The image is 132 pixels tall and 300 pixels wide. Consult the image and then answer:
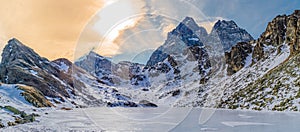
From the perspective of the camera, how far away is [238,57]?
166000mm

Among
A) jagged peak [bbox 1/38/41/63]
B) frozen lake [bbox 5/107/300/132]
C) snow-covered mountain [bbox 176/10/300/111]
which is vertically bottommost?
frozen lake [bbox 5/107/300/132]

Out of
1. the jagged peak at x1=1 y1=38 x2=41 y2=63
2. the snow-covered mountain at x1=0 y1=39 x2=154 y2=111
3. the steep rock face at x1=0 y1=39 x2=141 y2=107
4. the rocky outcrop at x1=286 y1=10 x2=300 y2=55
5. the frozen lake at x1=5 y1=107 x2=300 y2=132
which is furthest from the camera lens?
the jagged peak at x1=1 y1=38 x2=41 y2=63

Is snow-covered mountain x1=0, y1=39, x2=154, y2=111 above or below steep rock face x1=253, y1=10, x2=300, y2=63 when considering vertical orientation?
below

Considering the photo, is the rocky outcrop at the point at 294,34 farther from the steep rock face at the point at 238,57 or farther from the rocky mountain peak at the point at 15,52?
the rocky mountain peak at the point at 15,52

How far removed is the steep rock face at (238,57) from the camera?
161000 mm

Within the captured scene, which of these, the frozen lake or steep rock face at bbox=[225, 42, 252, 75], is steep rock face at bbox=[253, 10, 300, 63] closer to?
steep rock face at bbox=[225, 42, 252, 75]

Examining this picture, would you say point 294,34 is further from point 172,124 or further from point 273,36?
point 172,124

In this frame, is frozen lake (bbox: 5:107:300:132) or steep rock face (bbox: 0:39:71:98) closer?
frozen lake (bbox: 5:107:300:132)

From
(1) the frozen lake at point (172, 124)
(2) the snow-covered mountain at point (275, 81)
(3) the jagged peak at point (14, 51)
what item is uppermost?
(3) the jagged peak at point (14, 51)

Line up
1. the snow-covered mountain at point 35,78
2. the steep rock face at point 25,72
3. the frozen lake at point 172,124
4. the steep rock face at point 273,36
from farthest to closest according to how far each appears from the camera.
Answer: the steep rock face at point 273,36
the steep rock face at point 25,72
the snow-covered mountain at point 35,78
the frozen lake at point 172,124

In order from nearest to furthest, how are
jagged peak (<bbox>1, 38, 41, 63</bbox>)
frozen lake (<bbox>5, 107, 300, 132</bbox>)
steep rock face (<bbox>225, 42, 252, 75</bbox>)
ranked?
1. frozen lake (<bbox>5, 107, 300, 132</bbox>)
2. jagged peak (<bbox>1, 38, 41, 63</bbox>)
3. steep rock face (<bbox>225, 42, 252, 75</bbox>)

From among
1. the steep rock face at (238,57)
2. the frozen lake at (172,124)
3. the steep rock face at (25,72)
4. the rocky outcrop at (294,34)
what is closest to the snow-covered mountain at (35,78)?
the steep rock face at (25,72)

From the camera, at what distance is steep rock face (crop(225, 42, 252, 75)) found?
161 m

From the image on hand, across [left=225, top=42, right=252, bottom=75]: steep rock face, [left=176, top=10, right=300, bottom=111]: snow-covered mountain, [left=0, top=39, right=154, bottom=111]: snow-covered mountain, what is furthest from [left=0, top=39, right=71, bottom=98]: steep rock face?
[left=225, top=42, right=252, bottom=75]: steep rock face
